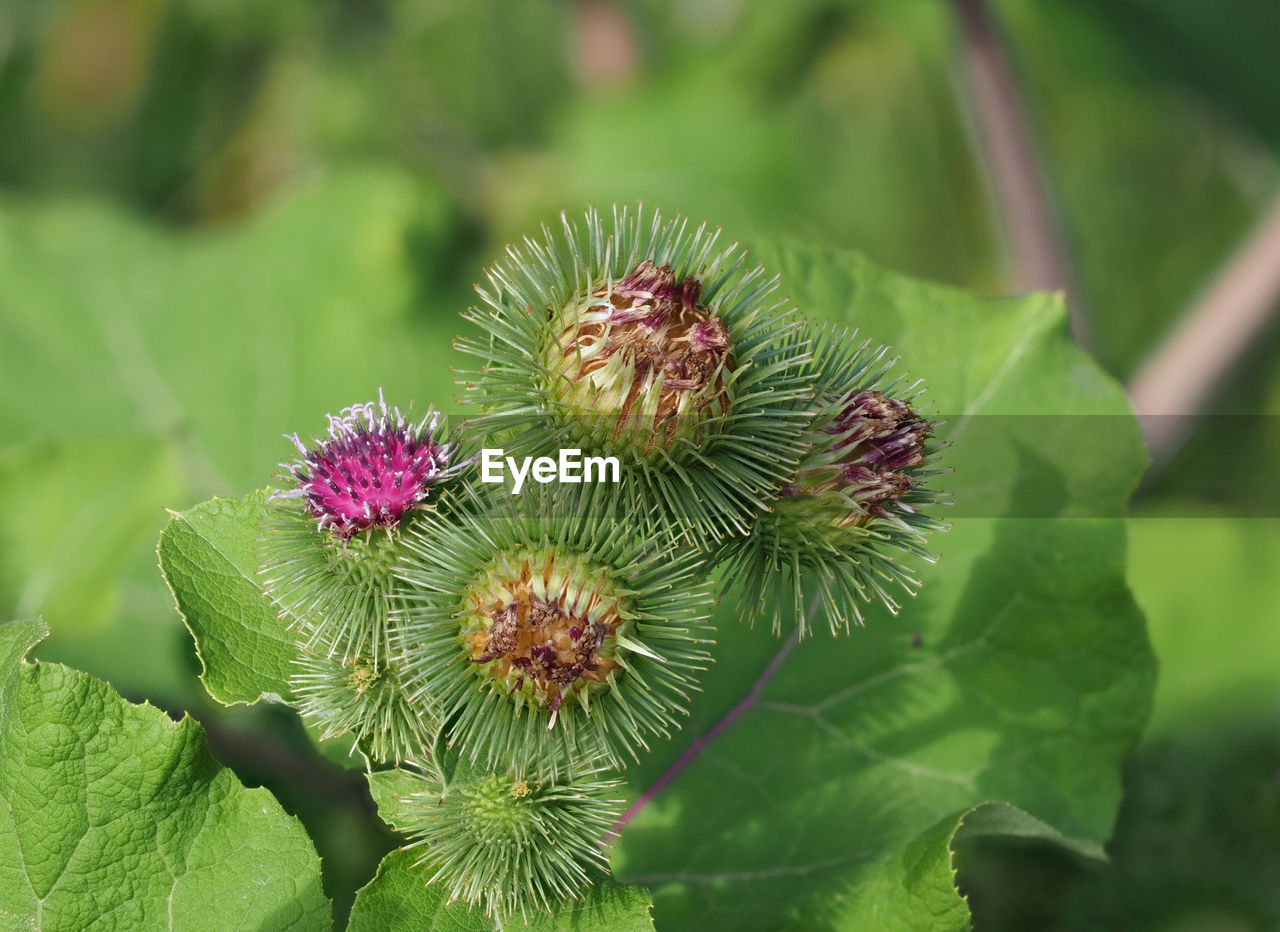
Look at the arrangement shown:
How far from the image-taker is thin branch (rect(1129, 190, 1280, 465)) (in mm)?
3691

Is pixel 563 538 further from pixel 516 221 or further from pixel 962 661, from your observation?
pixel 516 221

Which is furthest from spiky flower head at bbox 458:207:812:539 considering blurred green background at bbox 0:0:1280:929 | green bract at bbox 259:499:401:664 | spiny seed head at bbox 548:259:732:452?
blurred green background at bbox 0:0:1280:929

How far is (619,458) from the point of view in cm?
174

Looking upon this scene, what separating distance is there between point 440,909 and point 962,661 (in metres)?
1.20

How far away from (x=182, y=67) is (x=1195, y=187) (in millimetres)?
5223

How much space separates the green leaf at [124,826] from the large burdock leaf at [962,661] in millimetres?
694

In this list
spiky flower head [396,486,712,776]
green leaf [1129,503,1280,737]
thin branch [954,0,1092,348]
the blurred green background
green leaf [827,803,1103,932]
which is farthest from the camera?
green leaf [1129,503,1280,737]

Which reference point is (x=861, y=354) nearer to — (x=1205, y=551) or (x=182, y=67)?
(x=1205, y=551)

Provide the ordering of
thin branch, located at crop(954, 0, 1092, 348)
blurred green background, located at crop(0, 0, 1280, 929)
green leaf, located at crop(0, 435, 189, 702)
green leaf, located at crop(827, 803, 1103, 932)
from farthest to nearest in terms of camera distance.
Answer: thin branch, located at crop(954, 0, 1092, 348) → blurred green background, located at crop(0, 0, 1280, 929) → green leaf, located at crop(0, 435, 189, 702) → green leaf, located at crop(827, 803, 1103, 932)

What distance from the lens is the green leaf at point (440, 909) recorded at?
170cm

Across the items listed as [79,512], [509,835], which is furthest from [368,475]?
[79,512]

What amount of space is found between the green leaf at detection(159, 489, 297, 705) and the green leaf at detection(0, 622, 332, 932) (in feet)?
0.44

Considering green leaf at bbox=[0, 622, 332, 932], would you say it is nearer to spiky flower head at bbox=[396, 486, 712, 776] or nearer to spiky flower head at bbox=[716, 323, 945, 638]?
spiky flower head at bbox=[396, 486, 712, 776]

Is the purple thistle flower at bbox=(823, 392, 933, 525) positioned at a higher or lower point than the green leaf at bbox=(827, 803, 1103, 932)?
higher
